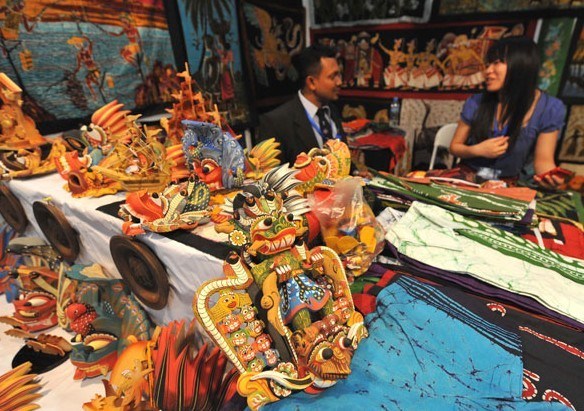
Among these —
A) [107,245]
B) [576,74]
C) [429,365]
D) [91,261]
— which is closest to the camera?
[429,365]

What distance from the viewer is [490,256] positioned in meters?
0.99

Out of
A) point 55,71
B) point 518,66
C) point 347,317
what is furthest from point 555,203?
point 55,71

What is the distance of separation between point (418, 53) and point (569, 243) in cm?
295

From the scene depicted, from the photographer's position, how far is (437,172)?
1.81m

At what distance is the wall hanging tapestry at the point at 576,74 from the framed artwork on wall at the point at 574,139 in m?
0.11

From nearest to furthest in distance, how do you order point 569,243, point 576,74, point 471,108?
point 569,243 < point 471,108 < point 576,74

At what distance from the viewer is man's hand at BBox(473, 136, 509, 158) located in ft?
5.50

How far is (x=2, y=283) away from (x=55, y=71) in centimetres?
127

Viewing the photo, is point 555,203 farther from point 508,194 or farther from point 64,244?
point 64,244

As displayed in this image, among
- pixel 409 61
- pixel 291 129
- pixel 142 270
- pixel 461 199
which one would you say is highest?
pixel 409 61

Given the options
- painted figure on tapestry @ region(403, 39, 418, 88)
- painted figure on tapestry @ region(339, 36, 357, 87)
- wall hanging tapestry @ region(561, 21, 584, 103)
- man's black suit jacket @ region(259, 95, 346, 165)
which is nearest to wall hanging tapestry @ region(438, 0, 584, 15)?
wall hanging tapestry @ region(561, 21, 584, 103)

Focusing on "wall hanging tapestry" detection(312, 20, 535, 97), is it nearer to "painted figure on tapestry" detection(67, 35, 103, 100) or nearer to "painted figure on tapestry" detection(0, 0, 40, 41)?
"painted figure on tapestry" detection(67, 35, 103, 100)

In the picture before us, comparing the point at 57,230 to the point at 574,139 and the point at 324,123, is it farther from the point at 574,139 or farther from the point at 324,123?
the point at 574,139

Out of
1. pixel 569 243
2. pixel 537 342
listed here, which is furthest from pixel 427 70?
pixel 537 342
